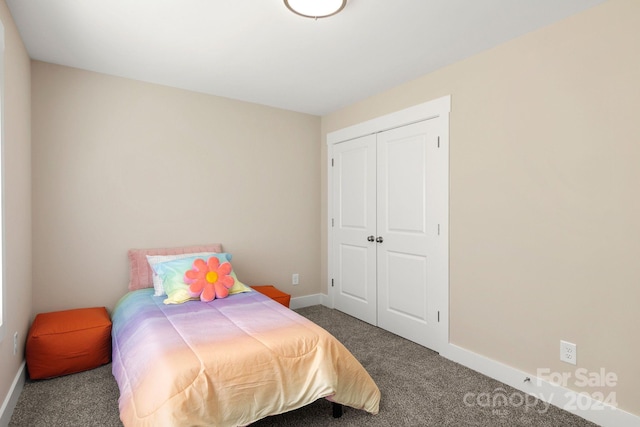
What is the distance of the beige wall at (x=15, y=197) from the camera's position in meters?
1.98

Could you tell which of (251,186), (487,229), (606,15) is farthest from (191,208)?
(606,15)

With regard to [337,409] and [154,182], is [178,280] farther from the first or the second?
[337,409]

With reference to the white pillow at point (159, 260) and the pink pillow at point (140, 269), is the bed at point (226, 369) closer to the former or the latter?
the white pillow at point (159, 260)

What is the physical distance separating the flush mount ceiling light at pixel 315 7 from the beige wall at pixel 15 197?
1.60m

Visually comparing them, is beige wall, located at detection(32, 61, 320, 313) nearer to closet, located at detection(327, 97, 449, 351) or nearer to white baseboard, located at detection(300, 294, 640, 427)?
closet, located at detection(327, 97, 449, 351)

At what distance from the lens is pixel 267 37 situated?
94.6 inches

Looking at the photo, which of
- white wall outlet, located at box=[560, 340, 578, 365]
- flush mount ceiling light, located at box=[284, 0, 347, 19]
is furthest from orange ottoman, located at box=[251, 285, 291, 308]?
flush mount ceiling light, located at box=[284, 0, 347, 19]

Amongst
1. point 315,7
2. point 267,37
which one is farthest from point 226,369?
point 267,37

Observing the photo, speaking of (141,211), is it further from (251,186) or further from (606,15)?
(606,15)

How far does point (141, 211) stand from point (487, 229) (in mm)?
2953

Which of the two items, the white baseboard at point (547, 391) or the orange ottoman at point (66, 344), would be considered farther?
the orange ottoman at point (66, 344)

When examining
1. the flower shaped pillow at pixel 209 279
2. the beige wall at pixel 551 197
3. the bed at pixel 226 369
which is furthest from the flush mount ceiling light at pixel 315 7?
the flower shaped pillow at pixel 209 279

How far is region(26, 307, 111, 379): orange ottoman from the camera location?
2369mm

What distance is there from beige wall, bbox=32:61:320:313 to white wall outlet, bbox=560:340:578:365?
2.69 m
